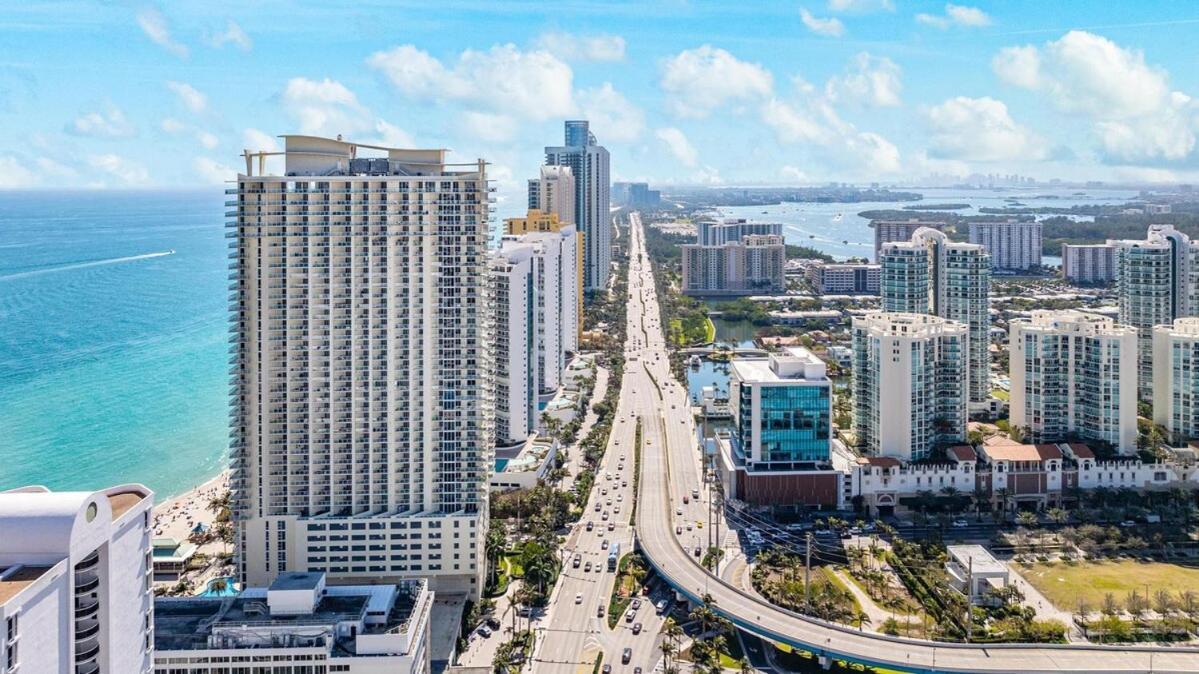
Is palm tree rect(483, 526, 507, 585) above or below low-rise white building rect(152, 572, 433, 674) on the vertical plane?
below

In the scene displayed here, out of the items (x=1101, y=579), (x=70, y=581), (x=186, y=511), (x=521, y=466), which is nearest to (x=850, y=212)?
(x=521, y=466)

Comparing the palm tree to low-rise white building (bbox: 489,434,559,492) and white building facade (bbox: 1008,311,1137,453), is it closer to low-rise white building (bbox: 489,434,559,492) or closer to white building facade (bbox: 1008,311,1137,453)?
low-rise white building (bbox: 489,434,559,492)

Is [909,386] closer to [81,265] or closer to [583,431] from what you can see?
[583,431]

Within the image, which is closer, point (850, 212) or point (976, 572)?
point (976, 572)

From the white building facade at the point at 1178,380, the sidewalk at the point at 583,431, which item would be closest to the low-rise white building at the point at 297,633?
the sidewalk at the point at 583,431

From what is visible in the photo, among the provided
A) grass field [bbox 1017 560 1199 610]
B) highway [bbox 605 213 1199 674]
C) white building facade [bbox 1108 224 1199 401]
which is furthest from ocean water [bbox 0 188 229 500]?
white building facade [bbox 1108 224 1199 401]
